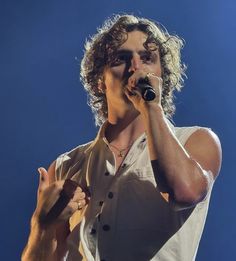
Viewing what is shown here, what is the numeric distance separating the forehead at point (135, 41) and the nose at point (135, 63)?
5 cm

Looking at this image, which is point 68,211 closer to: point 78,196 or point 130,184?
point 78,196

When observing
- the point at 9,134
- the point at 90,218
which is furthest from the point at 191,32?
the point at 90,218

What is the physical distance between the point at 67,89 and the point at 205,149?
3.55 feet

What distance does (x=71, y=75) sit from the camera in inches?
91.8

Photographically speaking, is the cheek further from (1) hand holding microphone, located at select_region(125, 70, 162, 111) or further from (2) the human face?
(1) hand holding microphone, located at select_region(125, 70, 162, 111)

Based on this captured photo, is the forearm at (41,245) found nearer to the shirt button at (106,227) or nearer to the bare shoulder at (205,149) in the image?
the shirt button at (106,227)

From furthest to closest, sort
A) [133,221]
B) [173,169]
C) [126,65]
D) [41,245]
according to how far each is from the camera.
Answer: [126,65] < [41,245] < [133,221] < [173,169]

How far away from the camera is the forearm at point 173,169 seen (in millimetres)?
1165

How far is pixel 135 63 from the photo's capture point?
1.49 m

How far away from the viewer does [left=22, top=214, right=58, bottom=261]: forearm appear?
1396 millimetres

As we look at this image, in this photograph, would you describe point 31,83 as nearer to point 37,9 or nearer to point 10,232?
point 37,9

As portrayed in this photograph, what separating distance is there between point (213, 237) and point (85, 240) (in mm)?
928

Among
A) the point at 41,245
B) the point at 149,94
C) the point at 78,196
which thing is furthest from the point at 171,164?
the point at 41,245

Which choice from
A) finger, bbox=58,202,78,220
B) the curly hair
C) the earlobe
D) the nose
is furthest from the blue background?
finger, bbox=58,202,78,220
